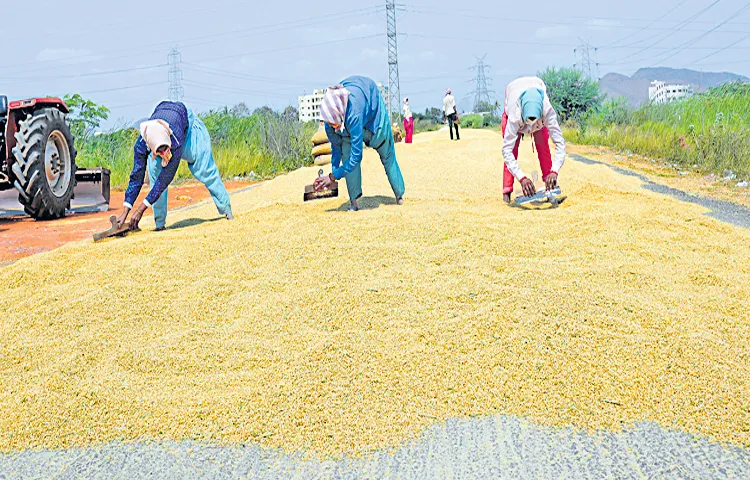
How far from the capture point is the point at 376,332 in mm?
2668

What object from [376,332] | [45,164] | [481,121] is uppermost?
[481,121]

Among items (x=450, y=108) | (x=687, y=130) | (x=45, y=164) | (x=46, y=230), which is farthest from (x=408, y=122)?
(x=46, y=230)

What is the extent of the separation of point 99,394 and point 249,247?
1742mm

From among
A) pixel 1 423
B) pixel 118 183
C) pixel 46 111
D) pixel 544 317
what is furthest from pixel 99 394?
pixel 118 183

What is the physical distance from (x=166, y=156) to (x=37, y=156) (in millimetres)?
2645

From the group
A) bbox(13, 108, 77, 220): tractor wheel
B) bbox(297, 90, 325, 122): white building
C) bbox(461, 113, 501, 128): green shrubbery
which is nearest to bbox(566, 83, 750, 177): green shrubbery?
bbox(297, 90, 325, 122): white building

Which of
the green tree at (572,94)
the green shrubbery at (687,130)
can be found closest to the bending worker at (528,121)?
the green shrubbery at (687,130)

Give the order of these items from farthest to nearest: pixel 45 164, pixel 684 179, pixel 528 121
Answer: pixel 684 179 → pixel 45 164 → pixel 528 121

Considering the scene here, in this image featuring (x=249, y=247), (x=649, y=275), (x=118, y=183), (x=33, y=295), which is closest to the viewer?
(x=649, y=275)

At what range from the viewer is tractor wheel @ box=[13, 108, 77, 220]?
6743 millimetres

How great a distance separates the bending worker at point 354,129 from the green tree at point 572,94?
67.2 ft

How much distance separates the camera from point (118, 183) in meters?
11.6

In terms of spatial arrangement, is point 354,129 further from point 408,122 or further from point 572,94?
point 572,94

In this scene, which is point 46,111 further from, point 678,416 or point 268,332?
point 678,416
